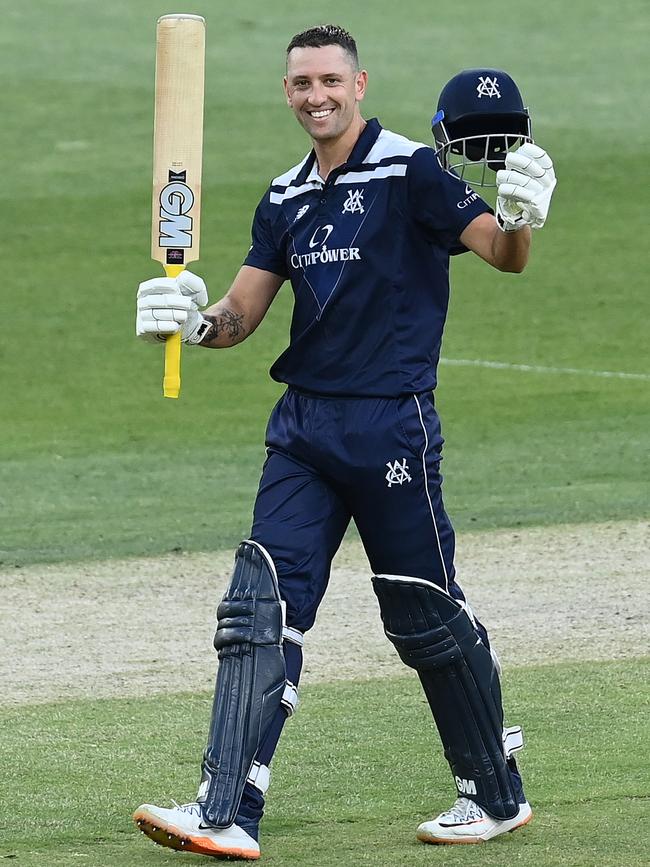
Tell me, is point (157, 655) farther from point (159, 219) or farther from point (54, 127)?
point (54, 127)

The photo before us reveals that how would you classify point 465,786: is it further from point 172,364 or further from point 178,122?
point 178,122

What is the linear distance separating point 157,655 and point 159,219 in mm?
2610

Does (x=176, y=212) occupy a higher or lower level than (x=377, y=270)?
higher

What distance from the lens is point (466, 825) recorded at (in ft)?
15.8

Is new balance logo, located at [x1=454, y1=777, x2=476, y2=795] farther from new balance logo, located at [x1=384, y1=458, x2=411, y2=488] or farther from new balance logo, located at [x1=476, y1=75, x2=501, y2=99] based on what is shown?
new balance logo, located at [x1=476, y1=75, x2=501, y2=99]

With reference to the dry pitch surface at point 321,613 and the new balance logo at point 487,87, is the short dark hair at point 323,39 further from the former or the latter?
the dry pitch surface at point 321,613

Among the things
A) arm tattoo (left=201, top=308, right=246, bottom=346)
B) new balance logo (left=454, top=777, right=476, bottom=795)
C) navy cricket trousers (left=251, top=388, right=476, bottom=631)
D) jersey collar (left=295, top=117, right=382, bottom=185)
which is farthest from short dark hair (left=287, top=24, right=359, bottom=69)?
new balance logo (left=454, top=777, right=476, bottom=795)

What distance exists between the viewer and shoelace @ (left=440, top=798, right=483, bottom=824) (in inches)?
190

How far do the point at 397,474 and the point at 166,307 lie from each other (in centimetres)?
75

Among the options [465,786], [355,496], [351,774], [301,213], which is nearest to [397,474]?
[355,496]

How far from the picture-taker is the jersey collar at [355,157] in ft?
16.0

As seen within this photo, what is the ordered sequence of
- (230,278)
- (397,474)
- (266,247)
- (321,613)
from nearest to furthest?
1. (397,474)
2. (266,247)
3. (321,613)
4. (230,278)

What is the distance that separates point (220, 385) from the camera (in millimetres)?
13609

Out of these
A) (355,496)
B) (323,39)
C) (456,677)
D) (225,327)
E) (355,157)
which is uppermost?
(323,39)
